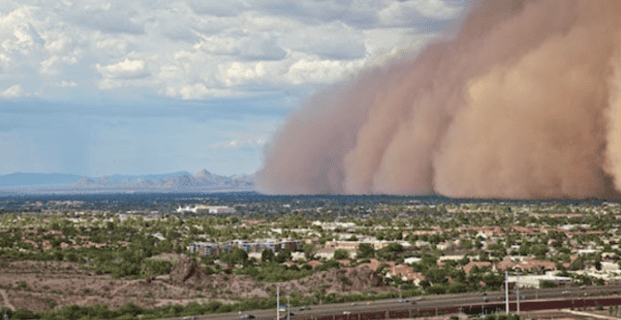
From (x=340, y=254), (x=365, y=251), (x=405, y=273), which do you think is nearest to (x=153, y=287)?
(x=405, y=273)

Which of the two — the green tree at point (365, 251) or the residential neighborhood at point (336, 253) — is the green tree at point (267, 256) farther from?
the green tree at point (365, 251)

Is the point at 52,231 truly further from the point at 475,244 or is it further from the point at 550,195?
the point at 550,195

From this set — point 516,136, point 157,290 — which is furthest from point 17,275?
point 516,136

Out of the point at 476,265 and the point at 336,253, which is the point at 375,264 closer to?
the point at 336,253

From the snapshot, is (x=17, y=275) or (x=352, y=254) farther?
(x=352, y=254)

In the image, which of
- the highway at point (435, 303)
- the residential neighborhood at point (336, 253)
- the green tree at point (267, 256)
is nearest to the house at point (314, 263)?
the residential neighborhood at point (336, 253)

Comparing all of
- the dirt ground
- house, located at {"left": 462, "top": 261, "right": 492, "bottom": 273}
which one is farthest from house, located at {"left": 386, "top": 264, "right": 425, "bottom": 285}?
house, located at {"left": 462, "top": 261, "right": 492, "bottom": 273}
